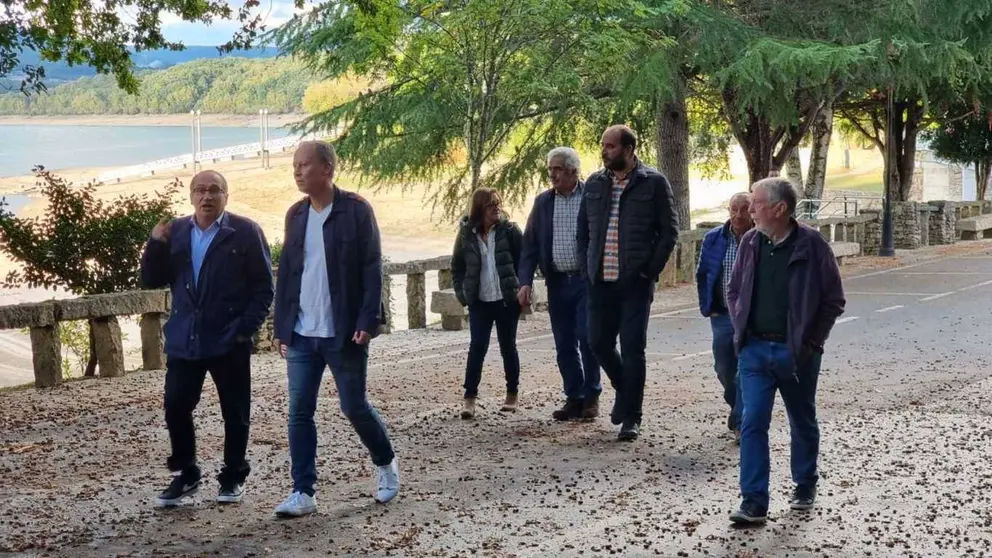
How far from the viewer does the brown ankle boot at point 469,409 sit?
33.0 feet

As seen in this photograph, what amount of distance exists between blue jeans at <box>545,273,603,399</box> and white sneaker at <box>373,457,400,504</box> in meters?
2.62

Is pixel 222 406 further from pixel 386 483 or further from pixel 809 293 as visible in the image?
pixel 809 293

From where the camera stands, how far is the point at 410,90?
2295 centimetres

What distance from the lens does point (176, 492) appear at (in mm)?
7418

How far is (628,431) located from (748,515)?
2.31 meters

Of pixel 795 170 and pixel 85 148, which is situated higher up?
pixel 85 148

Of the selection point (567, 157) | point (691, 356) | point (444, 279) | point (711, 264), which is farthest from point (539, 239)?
point (444, 279)

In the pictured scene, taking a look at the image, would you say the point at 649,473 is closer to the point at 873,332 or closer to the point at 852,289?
the point at 873,332

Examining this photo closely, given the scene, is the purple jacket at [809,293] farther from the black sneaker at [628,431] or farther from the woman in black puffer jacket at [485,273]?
the woman in black puffer jacket at [485,273]

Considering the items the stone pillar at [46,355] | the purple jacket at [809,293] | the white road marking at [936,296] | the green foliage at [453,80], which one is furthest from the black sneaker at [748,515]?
the white road marking at [936,296]

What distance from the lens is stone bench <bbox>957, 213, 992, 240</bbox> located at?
35344 millimetres

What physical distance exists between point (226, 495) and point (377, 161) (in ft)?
60.4

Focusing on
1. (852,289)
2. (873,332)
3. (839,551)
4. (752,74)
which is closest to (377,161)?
(752,74)

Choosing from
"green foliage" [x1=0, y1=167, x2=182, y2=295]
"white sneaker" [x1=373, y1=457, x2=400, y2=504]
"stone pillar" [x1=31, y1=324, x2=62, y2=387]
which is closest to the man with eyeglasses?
"white sneaker" [x1=373, y1=457, x2=400, y2=504]
